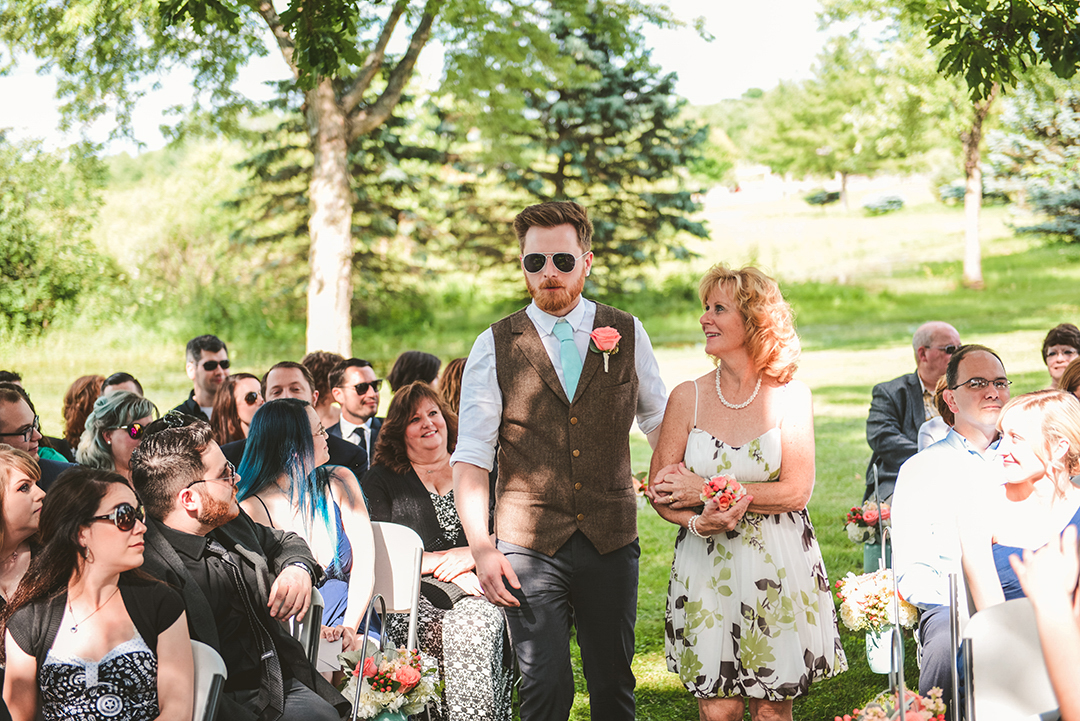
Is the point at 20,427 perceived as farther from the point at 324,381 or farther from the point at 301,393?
the point at 324,381

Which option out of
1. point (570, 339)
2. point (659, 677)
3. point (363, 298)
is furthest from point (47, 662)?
point (363, 298)

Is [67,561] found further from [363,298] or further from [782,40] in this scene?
[782,40]

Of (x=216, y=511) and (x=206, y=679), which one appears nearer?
(x=206, y=679)

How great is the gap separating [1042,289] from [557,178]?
38.3ft

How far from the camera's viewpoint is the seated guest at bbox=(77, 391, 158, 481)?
513 cm

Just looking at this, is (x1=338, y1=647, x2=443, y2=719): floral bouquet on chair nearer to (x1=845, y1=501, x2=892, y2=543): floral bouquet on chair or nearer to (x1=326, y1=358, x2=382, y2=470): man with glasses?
(x1=326, y1=358, x2=382, y2=470): man with glasses

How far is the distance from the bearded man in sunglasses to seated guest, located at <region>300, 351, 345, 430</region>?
338 centimetres

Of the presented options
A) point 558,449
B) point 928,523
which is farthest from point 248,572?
point 928,523

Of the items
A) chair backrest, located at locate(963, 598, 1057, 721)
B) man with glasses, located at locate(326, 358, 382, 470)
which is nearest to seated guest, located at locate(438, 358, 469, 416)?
man with glasses, located at locate(326, 358, 382, 470)

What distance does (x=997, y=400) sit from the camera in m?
4.03

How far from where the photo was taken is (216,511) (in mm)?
3203

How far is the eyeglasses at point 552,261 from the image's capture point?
3.23 m

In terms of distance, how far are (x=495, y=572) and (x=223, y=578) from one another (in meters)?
0.93

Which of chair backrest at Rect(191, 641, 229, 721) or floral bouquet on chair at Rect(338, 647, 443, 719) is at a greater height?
chair backrest at Rect(191, 641, 229, 721)
